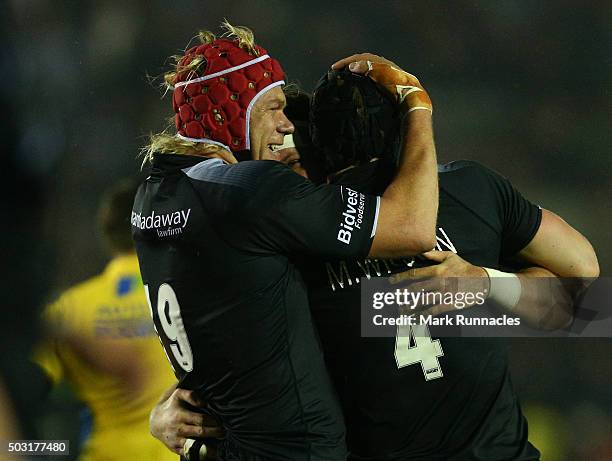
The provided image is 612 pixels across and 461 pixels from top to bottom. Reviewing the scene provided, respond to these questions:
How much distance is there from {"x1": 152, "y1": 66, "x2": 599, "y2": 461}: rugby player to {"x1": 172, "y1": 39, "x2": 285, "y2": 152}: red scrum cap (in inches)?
7.0

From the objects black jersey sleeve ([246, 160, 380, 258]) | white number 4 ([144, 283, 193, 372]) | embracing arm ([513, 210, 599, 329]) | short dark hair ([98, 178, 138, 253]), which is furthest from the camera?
short dark hair ([98, 178, 138, 253])

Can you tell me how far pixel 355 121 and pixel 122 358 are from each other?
1979mm

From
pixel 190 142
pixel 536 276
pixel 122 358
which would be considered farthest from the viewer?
pixel 122 358

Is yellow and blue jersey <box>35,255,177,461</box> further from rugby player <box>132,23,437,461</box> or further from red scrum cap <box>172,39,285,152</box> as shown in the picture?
red scrum cap <box>172,39,285,152</box>

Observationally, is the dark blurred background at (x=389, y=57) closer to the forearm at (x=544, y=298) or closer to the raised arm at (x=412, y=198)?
the forearm at (x=544, y=298)

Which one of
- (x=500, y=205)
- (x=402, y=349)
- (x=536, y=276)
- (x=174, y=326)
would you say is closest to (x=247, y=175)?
(x=174, y=326)

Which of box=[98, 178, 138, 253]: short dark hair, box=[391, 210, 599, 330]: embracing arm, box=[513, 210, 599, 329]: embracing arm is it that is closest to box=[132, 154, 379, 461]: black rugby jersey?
box=[391, 210, 599, 330]: embracing arm

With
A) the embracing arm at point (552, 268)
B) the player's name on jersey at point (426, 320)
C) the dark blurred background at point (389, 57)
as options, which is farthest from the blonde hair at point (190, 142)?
the dark blurred background at point (389, 57)

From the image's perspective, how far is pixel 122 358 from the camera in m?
3.48

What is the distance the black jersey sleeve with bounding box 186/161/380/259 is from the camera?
174cm

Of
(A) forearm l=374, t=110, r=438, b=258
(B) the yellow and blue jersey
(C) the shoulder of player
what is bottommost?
(B) the yellow and blue jersey

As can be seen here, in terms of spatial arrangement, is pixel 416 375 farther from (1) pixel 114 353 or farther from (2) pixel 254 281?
(1) pixel 114 353

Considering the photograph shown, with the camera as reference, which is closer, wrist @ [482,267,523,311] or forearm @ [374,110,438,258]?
forearm @ [374,110,438,258]

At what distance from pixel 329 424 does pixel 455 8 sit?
230 cm
